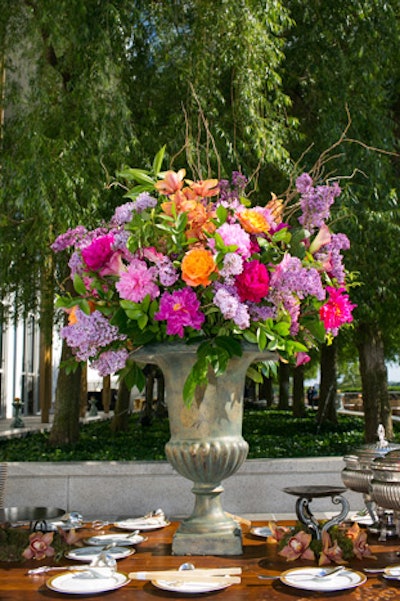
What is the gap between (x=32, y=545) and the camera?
108 inches

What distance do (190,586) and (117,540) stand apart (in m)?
0.89

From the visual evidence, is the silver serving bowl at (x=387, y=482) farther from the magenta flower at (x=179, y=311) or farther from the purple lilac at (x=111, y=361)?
the purple lilac at (x=111, y=361)

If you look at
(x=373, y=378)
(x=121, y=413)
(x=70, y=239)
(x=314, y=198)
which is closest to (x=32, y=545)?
(x=70, y=239)

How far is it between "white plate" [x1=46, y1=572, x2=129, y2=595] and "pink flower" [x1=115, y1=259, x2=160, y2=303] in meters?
0.95

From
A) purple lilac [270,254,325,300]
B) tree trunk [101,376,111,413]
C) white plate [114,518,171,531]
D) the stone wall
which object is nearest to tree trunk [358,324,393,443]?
the stone wall

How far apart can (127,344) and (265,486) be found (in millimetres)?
4619

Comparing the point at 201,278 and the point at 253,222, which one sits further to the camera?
the point at 253,222

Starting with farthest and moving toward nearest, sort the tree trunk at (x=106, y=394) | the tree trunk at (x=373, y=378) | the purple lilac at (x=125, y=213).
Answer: the tree trunk at (x=106, y=394) < the tree trunk at (x=373, y=378) < the purple lilac at (x=125, y=213)

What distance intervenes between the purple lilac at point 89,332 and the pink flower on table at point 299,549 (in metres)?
0.98

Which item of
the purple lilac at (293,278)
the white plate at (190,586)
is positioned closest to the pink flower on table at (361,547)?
the white plate at (190,586)

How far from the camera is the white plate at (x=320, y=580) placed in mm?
2229

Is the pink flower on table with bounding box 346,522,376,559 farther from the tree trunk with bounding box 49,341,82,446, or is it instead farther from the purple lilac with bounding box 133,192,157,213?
the tree trunk with bounding box 49,341,82,446

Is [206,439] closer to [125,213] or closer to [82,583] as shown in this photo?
[82,583]

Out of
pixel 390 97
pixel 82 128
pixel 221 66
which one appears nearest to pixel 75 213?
pixel 82 128
